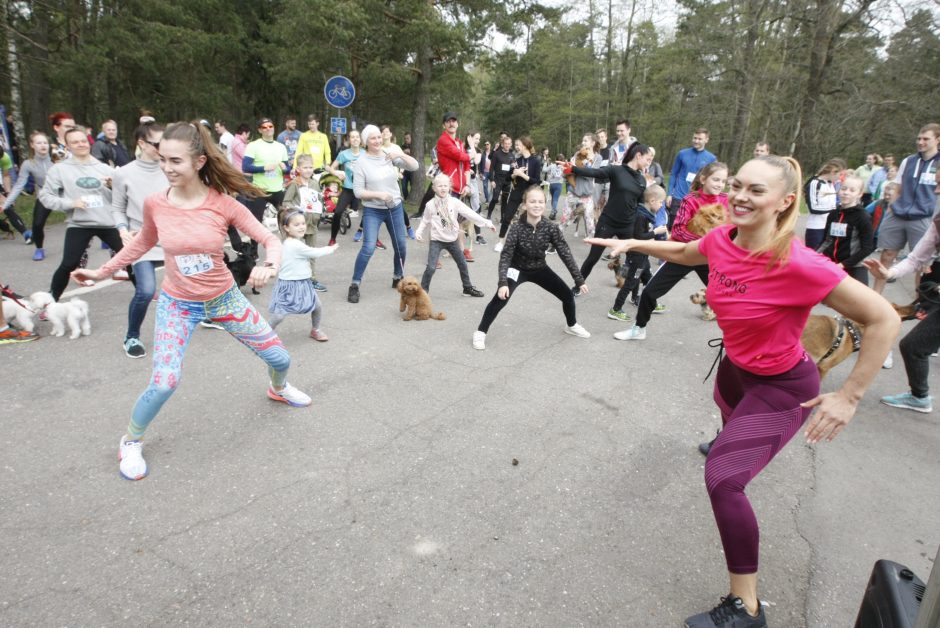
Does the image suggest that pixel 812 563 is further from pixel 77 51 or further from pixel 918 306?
pixel 77 51

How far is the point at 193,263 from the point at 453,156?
20.7 ft

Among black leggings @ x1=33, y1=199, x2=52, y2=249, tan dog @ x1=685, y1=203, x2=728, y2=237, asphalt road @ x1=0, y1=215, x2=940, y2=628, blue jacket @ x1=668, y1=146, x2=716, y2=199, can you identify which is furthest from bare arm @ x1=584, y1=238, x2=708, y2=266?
black leggings @ x1=33, y1=199, x2=52, y2=249

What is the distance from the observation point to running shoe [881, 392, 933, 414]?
14.1 feet

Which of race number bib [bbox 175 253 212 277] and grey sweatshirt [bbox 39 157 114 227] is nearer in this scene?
race number bib [bbox 175 253 212 277]

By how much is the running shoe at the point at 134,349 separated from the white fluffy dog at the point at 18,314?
1194mm

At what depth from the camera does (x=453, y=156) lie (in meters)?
8.70

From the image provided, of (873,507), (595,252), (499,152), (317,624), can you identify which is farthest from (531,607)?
(499,152)

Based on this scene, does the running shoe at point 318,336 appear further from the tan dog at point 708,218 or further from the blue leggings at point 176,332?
the tan dog at point 708,218

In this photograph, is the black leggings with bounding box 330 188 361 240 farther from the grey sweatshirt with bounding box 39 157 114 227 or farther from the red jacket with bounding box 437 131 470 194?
the grey sweatshirt with bounding box 39 157 114 227

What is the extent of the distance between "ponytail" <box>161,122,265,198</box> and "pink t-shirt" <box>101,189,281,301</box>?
7 cm

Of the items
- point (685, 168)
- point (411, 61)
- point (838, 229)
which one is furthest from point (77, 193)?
point (411, 61)

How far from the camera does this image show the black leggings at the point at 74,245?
5141 millimetres

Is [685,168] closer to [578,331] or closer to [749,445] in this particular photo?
[578,331]

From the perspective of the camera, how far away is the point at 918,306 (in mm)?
4086
